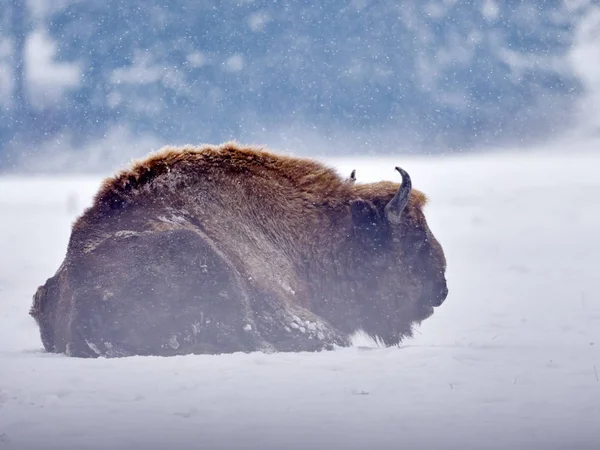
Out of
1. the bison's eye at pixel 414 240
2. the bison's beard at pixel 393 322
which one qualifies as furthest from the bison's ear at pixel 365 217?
the bison's beard at pixel 393 322

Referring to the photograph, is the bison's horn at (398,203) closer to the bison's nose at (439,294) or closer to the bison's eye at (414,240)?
the bison's eye at (414,240)

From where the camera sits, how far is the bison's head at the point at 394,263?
6.66m

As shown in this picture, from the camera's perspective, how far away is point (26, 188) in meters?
38.4

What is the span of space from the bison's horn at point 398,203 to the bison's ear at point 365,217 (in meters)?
0.10

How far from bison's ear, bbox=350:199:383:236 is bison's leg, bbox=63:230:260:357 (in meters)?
1.25

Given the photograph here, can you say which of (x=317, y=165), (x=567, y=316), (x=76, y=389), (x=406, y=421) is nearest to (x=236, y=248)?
(x=317, y=165)

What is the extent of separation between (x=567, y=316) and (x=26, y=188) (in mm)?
33546

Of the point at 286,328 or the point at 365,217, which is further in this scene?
the point at 365,217

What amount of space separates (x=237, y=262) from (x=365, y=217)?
3.99 feet

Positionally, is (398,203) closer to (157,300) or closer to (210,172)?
(210,172)

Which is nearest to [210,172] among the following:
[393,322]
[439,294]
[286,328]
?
[286,328]

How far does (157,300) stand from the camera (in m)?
5.70

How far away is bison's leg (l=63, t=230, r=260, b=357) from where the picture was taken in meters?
5.65

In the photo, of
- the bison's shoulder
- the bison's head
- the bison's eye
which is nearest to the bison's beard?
the bison's head
